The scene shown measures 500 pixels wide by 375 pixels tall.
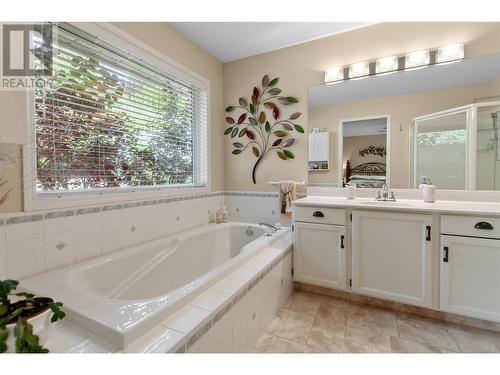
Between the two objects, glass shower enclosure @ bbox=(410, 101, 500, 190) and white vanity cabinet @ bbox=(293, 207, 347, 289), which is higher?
glass shower enclosure @ bbox=(410, 101, 500, 190)

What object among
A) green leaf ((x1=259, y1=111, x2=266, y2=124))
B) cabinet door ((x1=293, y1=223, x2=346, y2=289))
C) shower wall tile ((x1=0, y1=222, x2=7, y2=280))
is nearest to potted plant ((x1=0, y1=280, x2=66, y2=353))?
shower wall tile ((x1=0, y1=222, x2=7, y2=280))

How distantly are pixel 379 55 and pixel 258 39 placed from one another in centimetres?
116

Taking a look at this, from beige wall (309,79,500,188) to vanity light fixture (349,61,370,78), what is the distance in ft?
0.82

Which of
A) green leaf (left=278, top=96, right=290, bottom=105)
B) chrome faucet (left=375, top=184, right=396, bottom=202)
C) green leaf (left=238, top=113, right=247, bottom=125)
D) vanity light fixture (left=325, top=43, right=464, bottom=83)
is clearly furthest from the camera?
green leaf (left=238, top=113, right=247, bottom=125)

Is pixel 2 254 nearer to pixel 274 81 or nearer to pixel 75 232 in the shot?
pixel 75 232

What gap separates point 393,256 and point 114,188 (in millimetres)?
2097

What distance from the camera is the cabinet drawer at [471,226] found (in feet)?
4.82

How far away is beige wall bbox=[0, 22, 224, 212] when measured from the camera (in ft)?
3.90

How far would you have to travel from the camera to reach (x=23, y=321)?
0.64m

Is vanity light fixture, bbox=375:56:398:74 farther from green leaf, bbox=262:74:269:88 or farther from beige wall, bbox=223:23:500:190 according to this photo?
green leaf, bbox=262:74:269:88

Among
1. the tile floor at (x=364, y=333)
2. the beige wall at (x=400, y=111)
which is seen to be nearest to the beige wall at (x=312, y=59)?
the beige wall at (x=400, y=111)

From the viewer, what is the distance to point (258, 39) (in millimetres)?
2375

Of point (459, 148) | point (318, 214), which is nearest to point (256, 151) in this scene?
point (318, 214)
